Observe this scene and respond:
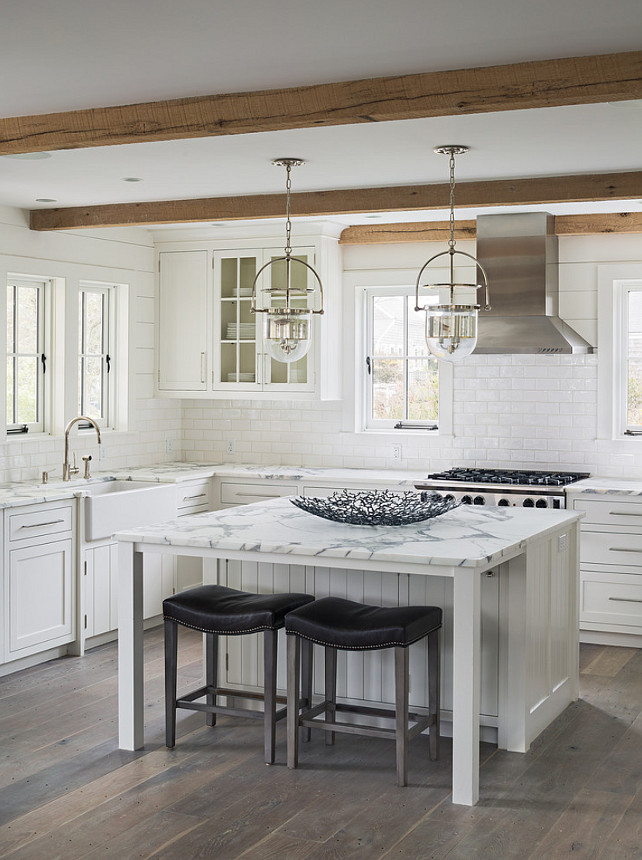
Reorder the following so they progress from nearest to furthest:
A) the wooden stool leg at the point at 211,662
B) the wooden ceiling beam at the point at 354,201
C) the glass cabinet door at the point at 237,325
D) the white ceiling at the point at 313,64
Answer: the white ceiling at the point at 313,64 < the wooden stool leg at the point at 211,662 < the wooden ceiling beam at the point at 354,201 < the glass cabinet door at the point at 237,325

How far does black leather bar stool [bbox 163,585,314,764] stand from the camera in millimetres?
4098

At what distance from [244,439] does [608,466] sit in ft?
8.76

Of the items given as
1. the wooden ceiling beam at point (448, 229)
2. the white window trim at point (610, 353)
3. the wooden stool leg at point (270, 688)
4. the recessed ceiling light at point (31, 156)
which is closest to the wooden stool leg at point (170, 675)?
the wooden stool leg at point (270, 688)

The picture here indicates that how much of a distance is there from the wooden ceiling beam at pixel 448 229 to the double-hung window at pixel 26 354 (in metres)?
2.15

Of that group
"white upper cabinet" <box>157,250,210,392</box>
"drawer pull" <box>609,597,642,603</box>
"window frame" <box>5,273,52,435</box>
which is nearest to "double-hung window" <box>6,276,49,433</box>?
"window frame" <box>5,273,52,435</box>

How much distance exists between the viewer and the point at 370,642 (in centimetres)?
388

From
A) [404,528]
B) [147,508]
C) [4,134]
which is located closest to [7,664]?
[147,508]

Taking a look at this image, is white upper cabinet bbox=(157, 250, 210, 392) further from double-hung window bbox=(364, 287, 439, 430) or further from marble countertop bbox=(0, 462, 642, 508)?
double-hung window bbox=(364, 287, 439, 430)

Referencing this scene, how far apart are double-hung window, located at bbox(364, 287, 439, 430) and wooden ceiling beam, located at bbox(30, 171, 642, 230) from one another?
178 centimetres

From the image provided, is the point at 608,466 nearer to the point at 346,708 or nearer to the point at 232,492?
the point at 232,492

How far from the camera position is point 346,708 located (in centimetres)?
440

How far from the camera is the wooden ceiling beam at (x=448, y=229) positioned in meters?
6.42

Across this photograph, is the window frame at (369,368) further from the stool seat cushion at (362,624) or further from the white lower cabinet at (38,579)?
the stool seat cushion at (362,624)

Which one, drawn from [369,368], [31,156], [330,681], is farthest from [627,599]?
[31,156]
